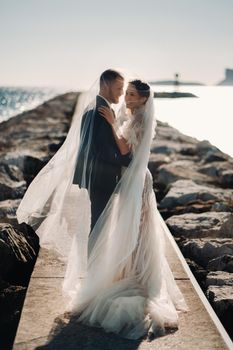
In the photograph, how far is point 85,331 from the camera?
11.7 feet

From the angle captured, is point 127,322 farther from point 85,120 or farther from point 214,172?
point 214,172

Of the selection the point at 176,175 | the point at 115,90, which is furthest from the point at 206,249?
the point at 176,175

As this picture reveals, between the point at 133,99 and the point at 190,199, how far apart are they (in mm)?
5255

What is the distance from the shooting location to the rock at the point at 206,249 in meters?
5.84

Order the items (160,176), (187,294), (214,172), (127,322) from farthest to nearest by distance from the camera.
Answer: (214,172) < (160,176) < (187,294) < (127,322)

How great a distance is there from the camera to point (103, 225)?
3.86m

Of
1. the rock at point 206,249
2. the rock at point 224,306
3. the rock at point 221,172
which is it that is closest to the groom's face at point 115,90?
the rock at point 224,306

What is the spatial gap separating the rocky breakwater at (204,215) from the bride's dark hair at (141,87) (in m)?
1.90

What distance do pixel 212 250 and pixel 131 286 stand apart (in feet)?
7.42

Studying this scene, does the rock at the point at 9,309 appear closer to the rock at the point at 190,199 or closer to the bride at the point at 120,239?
the bride at the point at 120,239

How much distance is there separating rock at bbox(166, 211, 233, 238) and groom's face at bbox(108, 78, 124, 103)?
333 cm

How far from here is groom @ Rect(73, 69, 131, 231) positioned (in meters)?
3.71

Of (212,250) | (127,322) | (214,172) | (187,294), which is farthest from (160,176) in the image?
(127,322)

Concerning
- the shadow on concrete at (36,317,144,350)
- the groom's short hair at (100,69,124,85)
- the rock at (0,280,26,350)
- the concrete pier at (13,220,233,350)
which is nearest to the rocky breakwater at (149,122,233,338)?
the concrete pier at (13,220,233,350)
